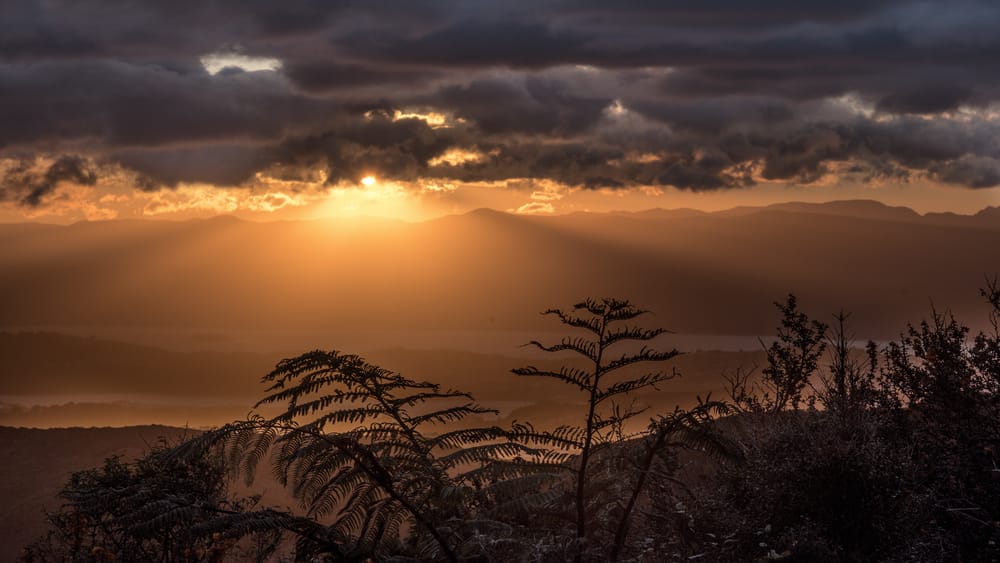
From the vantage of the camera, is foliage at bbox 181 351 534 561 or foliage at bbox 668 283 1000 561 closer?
foliage at bbox 181 351 534 561

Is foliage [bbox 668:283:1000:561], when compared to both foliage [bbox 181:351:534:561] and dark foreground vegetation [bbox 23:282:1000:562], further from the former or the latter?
foliage [bbox 181:351:534:561]

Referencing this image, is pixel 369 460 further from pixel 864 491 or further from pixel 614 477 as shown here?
pixel 864 491

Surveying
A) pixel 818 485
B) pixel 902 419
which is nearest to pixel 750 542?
pixel 818 485

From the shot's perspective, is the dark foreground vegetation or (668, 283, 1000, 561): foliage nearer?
the dark foreground vegetation

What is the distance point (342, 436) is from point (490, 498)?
1.15 meters

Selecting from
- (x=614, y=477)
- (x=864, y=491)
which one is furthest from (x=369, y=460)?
(x=864, y=491)

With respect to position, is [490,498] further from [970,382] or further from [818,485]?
[970,382]

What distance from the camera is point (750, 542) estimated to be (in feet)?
28.6

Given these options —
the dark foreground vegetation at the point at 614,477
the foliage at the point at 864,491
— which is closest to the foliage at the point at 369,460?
the dark foreground vegetation at the point at 614,477

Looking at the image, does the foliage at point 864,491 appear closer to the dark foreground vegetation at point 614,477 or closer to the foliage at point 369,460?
the dark foreground vegetation at point 614,477

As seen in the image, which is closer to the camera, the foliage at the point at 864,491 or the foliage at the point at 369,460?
the foliage at the point at 369,460

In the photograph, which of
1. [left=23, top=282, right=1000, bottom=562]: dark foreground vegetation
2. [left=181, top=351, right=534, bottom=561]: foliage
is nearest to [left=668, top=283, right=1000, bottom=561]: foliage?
[left=23, top=282, right=1000, bottom=562]: dark foreground vegetation

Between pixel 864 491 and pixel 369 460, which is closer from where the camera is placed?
pixel 369 460

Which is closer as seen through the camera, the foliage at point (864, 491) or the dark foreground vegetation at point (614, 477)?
the dark foreground vegetation at point (614, 477)
